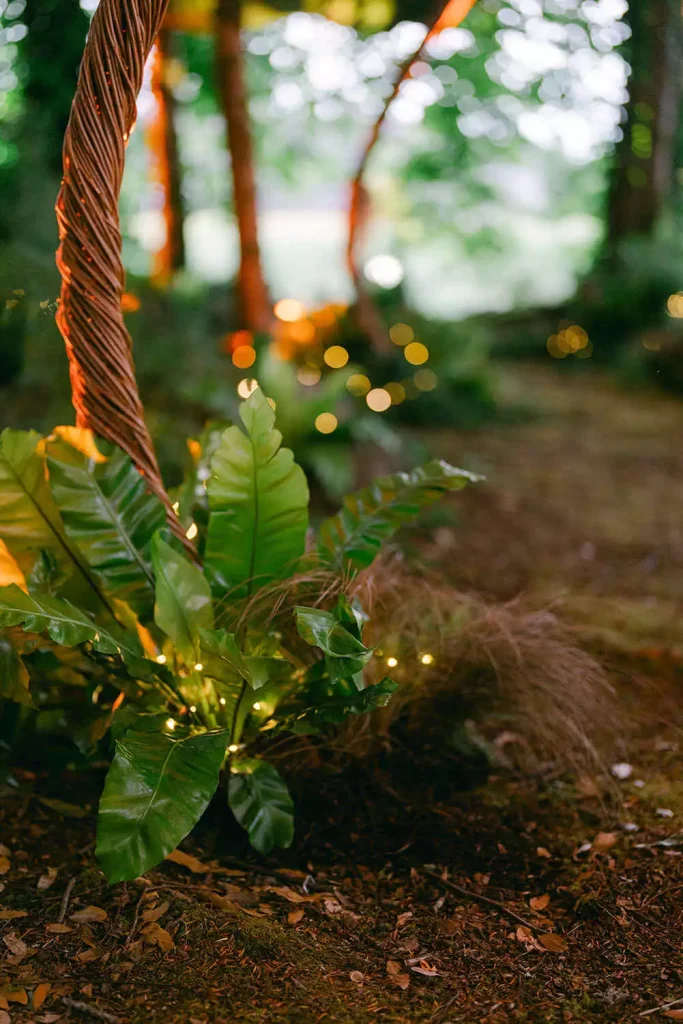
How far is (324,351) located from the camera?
284 inches

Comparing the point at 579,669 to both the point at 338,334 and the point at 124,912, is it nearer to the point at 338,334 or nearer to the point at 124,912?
the point at 124,912

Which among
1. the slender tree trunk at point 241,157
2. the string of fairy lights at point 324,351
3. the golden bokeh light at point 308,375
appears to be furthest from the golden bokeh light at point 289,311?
the slender tree trunk at point 241,157

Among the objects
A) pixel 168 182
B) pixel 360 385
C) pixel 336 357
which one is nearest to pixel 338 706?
pixel 360 385

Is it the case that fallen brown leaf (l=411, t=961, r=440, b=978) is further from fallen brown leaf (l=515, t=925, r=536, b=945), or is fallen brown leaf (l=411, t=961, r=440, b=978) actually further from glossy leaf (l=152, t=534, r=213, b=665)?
glossy leaf (l=152, t=534, r=213, b=665)

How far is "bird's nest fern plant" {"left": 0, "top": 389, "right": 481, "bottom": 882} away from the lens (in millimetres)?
1519

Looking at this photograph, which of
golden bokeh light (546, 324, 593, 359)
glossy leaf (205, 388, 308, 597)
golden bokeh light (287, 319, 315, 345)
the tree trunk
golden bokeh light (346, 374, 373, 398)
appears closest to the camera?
glossy leaf (205, 388, 308, 597)

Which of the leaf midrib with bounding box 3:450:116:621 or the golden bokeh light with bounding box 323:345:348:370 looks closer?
the leaf midrib with bounding box 3:450:116:621

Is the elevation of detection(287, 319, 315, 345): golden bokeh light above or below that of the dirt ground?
above

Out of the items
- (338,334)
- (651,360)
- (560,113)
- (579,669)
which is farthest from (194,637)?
(560,113)

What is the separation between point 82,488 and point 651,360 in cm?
734

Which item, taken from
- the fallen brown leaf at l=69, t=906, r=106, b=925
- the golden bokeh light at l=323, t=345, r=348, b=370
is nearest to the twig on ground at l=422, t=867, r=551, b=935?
the fallen brown leaf at l=69, t=906, r=106, b=925

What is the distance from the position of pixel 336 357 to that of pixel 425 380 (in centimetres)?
82

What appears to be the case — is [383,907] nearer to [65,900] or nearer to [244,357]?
[65,900]

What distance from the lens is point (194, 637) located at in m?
1.60
